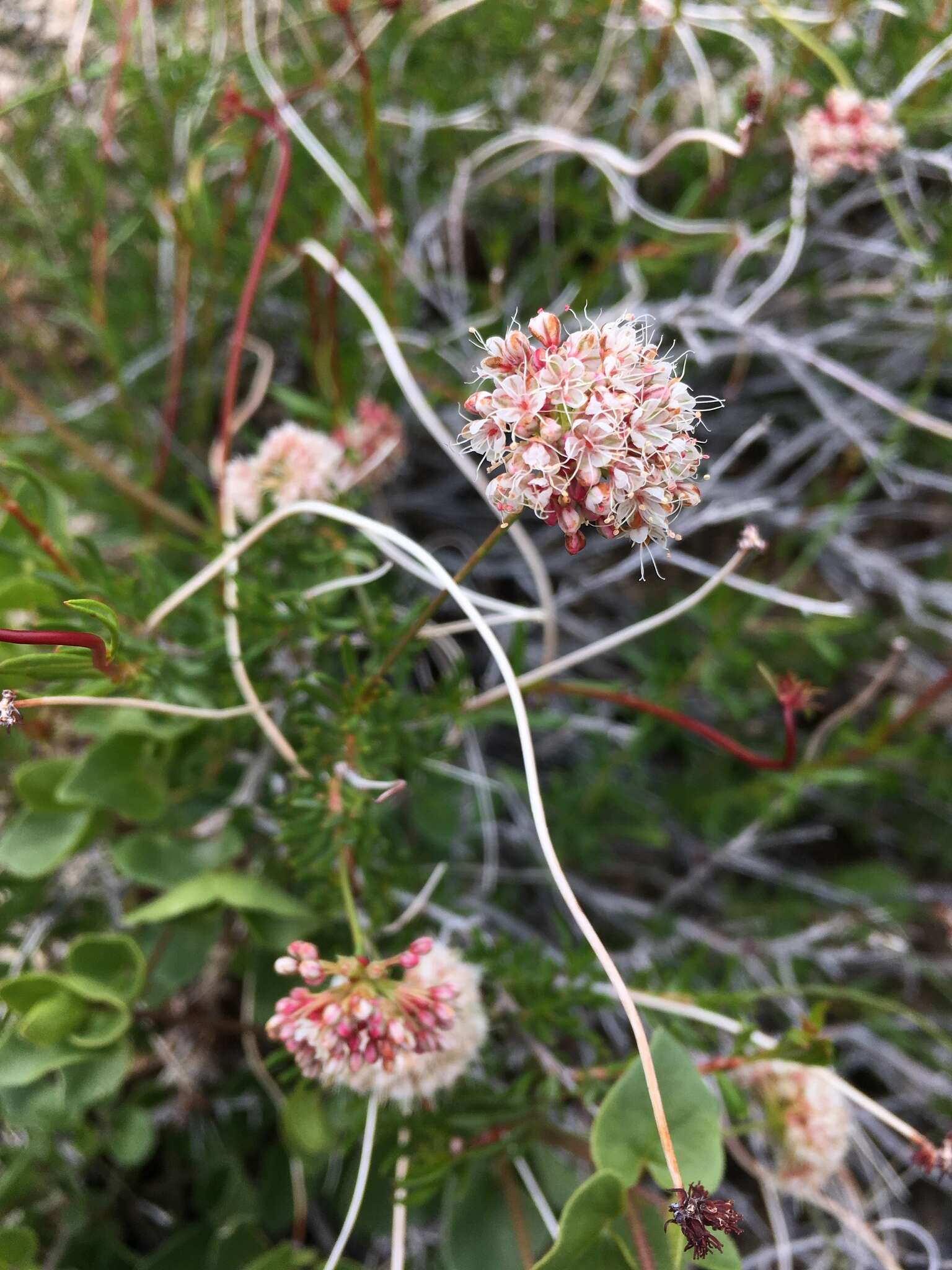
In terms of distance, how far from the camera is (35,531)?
1158 mm

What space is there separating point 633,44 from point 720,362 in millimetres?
673

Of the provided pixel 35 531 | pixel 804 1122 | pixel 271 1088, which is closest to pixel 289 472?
pixel 35 531

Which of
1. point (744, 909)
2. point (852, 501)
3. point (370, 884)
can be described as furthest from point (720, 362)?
point (370, 884)

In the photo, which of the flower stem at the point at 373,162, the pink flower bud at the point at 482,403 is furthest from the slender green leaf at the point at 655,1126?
the flower stem at the point at 373,162

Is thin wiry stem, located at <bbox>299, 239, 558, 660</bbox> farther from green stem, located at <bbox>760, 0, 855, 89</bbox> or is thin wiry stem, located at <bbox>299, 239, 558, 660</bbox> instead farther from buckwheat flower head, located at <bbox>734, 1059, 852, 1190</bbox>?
green stem, located at <bbox>760, 0, 855, 89</bbox>

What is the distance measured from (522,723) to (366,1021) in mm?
333

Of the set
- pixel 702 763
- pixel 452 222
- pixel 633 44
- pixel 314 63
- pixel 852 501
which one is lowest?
pixel 702 763

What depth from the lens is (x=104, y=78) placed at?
6.19 ft

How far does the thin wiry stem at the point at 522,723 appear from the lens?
779 millimetres

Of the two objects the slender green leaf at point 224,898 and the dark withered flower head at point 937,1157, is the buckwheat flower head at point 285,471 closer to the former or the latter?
the slender green leaf at point 224,898

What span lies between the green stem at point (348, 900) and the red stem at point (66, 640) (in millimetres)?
339

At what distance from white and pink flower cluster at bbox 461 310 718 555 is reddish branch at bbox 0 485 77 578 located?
0.64 metres

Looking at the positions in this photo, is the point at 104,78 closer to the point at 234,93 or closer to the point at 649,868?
the point at 234,93

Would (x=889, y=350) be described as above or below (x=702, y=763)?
above
